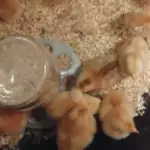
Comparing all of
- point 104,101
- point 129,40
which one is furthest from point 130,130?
point 129,40

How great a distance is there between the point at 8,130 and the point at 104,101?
0.82 feet

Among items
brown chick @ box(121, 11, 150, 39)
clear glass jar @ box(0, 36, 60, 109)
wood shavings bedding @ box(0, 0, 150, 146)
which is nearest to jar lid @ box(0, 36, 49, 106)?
clear glass jar @ box(0, 36, 60, 109)

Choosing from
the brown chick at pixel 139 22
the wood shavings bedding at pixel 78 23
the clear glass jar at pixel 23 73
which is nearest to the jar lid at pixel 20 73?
the clear glass jar at pixel 23 73

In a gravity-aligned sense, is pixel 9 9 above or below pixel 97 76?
above

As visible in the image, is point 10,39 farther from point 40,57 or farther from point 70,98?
point 70,98

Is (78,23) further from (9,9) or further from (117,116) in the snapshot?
(117,116)

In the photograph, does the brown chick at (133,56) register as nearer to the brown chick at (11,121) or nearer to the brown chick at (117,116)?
the brown chick at (117,116)

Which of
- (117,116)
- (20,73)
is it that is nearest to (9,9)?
(20,73)

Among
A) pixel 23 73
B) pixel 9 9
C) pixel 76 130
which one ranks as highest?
pixel 9 9

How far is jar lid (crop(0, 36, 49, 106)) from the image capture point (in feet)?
4.24

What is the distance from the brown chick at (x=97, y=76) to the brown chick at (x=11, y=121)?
0.17m

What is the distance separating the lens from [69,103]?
126 cm

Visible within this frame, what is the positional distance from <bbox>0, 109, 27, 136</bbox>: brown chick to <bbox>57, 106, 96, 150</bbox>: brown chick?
0.10 m

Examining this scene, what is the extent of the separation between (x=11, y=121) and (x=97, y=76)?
0.24 metres
